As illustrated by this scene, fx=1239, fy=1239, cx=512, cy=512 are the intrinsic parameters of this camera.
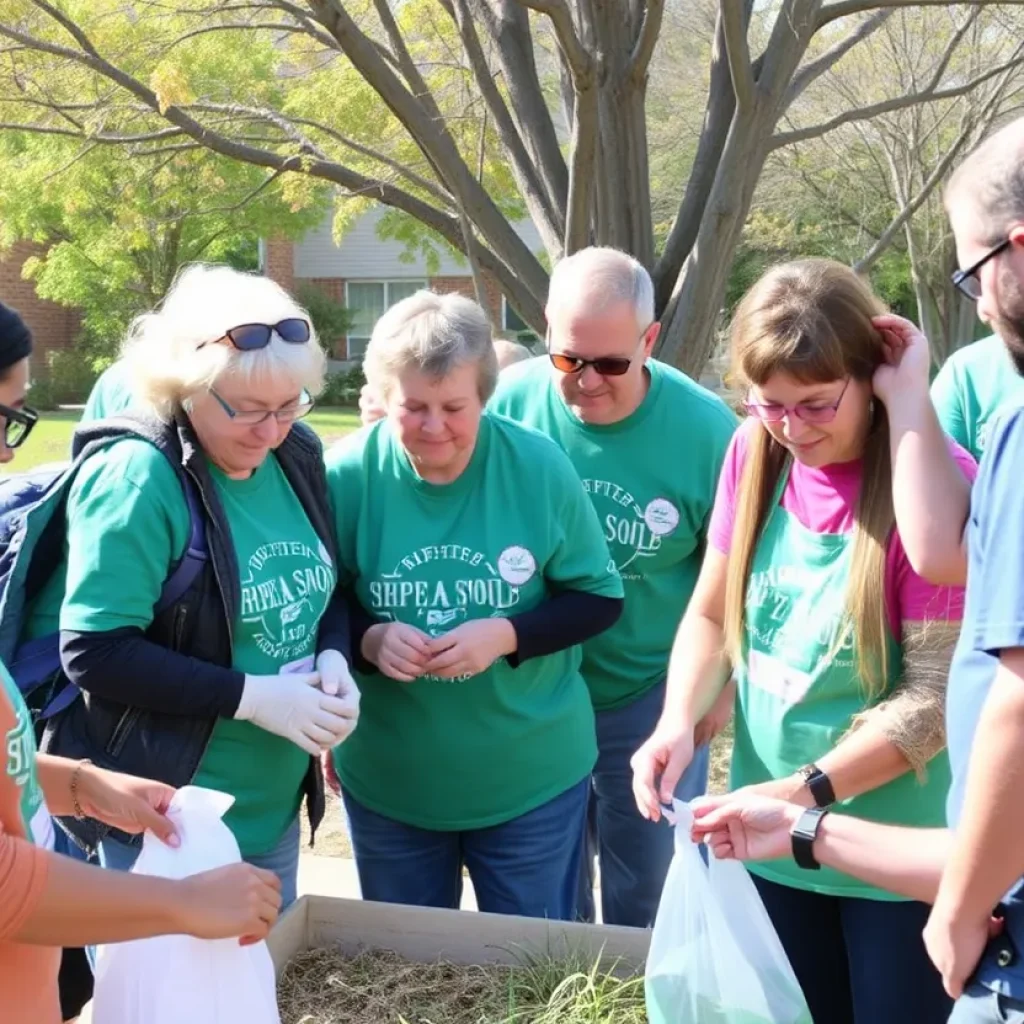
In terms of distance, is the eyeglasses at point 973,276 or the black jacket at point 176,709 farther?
the black jacket at point 176,709

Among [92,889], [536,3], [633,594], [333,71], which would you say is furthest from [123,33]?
[92,889]

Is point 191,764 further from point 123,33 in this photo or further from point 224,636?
point 123,33

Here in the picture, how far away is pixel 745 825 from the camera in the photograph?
204 centimetres

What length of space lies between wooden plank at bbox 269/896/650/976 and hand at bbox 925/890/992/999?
1.05 meters

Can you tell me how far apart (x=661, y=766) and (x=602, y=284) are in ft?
4.24

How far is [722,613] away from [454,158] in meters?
4.89

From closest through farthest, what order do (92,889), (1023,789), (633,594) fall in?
(1023,789) → (92,889) → (633,594)

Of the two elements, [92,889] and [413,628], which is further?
[413,628]

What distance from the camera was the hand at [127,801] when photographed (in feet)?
6.77

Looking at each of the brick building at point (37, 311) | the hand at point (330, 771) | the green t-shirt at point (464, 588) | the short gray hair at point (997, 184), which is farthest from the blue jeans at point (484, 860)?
the brick building at point (37, 311)

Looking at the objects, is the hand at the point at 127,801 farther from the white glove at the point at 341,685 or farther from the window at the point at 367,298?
the window at the point at 367,298

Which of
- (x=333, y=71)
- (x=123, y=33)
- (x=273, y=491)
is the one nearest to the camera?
(x=273, y=491)

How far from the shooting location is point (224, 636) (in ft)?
8.03

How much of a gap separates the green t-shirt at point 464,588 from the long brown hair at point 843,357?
76 cm
